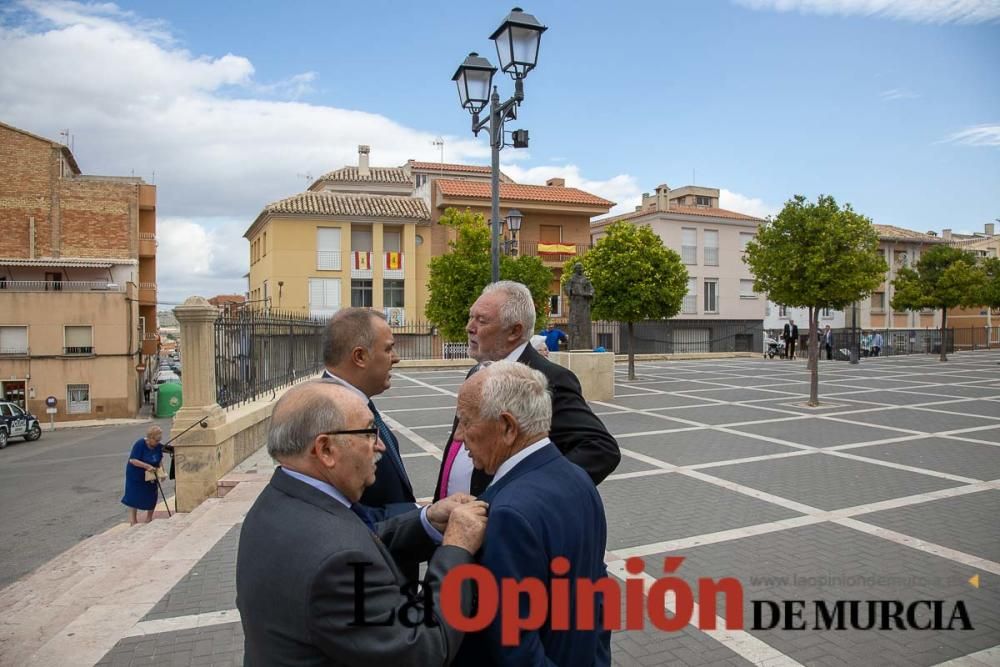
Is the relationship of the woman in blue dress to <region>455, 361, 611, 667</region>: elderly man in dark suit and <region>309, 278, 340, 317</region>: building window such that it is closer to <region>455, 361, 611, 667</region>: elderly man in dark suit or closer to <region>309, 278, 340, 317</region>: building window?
<region>455, 361, 611, 667</region>: elderly man in dark suit

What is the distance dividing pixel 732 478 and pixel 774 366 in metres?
21.2

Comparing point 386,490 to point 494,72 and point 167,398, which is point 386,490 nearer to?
point 494,72

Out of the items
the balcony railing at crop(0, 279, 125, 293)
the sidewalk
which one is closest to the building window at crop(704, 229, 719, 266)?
the balcony railing at crop(0, 279, 125, 293)

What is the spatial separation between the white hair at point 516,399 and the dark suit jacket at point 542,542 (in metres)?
0.09

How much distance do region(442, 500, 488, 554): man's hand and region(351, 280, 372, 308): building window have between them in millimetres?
34452

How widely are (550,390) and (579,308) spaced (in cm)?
1433

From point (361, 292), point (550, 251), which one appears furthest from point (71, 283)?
point (550, 251)

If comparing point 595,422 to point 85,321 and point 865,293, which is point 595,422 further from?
point 85,321

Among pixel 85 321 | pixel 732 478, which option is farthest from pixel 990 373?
pixel 85 321

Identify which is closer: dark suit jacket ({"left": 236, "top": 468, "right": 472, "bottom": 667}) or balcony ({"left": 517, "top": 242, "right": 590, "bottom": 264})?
dark suit jacket ({"left": 236, "top": 468, "right": 472, "bottom": 667})

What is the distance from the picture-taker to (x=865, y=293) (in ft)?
45.9

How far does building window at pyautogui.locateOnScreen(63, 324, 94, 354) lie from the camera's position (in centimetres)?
3145

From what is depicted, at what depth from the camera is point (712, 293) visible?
1604 inches

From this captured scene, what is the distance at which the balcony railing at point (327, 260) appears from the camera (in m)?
34.8
